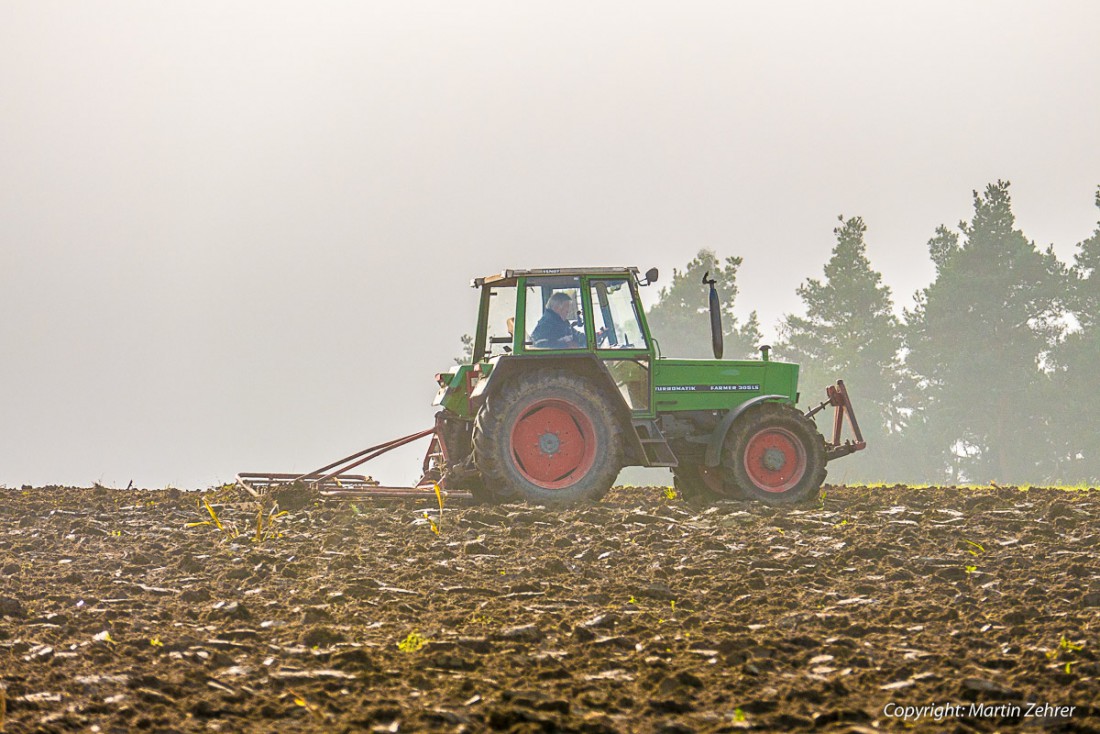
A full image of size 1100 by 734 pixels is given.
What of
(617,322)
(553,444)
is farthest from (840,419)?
(553,444)

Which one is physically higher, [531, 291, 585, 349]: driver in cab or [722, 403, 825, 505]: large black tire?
[531, 291, 585, 349]: driver in cab

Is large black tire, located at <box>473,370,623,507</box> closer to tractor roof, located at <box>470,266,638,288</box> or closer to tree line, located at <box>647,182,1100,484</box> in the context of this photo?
tractor roof, located at <box>470,266,638,288</box>

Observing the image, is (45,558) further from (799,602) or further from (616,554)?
(799,602)

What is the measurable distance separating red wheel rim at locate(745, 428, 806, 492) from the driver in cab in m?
2.43

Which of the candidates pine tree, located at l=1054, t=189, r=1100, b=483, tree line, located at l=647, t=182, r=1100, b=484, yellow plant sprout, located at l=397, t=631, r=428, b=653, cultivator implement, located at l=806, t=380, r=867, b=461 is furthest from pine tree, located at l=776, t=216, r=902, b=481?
yellow plant sprout, located at l=397, t=631, r=428, b=653

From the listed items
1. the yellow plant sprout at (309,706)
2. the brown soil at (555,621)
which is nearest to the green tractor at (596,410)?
the brown soil at (555,621)

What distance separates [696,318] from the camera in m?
58.8

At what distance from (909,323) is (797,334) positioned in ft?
22.2

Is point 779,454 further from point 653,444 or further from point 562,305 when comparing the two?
point 562,305

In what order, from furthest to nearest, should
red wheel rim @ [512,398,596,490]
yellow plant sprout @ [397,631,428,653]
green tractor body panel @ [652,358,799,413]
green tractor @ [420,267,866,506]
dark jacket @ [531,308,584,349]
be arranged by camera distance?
1. green tractor body panel @ [652,358,799,413]
2. dark jacket @ [531,308,584,349]
3. red wheel rim @ [512,398,596,490]
4. green tractor @ [420,267,866,506]
5. yellow plant sprout @ [397,631,428,653]

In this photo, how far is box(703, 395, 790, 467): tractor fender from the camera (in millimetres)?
12953

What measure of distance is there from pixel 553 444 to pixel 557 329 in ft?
4.13

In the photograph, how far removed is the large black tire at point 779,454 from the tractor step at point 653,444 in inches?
27.8

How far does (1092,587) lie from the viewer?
8.00 metres
